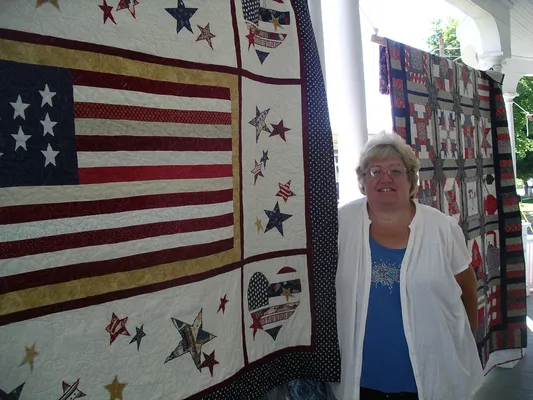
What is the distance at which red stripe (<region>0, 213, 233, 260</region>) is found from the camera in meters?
0.97

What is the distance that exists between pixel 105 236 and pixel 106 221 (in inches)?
1.4

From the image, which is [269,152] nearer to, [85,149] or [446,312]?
[85,149]

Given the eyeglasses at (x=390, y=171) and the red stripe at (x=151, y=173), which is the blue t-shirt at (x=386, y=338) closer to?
the eyeglasses at (x=390, y=171)

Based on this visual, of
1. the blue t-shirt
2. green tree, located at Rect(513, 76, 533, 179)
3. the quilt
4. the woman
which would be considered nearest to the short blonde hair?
the woman

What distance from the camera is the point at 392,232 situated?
1.79m

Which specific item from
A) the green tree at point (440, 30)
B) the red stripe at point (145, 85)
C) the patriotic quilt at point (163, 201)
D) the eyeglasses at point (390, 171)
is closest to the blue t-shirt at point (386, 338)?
the patriotic quilt at point (163, 201)

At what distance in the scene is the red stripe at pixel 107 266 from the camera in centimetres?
96

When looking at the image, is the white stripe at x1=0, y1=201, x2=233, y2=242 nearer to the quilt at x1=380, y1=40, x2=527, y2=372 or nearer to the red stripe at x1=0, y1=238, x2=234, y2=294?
the red stripe at x1=0, y1=238, x2=234, y2=294

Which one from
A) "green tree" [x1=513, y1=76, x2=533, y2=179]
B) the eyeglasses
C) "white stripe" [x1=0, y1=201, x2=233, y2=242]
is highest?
"green tree" [x1=513, y1=76, x2=533, y2=179]

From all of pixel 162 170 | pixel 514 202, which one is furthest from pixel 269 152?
pixel 514 202

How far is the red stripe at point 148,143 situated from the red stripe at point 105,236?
19cm

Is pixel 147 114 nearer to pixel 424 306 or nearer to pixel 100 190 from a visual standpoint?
pixel 100 190

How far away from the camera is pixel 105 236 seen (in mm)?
1115

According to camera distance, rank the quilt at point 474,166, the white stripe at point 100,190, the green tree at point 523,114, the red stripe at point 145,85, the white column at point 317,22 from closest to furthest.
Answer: the white stripe at point 100,190
the red stripe at point 145,85
the white column at point 317,22
the quilt at point 474,166
the green tree at point 523,114
